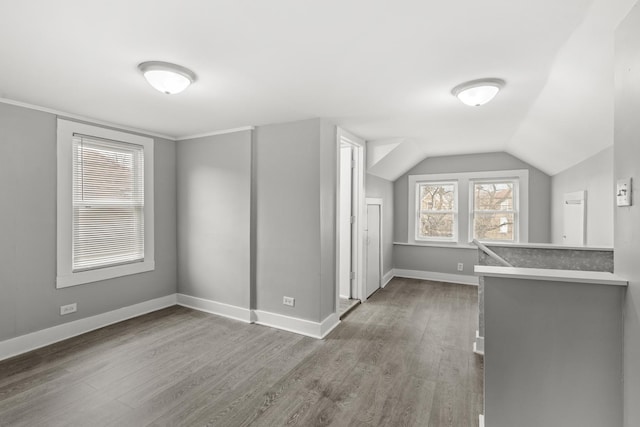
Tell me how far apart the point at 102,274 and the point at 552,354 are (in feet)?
14.0

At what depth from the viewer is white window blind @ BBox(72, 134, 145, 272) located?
134 inches

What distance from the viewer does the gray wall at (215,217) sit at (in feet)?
12.5

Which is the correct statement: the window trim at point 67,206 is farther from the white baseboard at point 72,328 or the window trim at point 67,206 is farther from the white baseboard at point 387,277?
the white baseboard at point 387,277

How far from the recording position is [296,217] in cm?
348

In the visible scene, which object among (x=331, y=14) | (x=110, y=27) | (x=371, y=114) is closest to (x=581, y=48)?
(x=331, y=14)

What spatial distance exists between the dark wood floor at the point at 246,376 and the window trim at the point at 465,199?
233cm

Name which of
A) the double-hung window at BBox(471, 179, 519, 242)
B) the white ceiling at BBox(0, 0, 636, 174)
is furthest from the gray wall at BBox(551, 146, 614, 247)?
the double-hung window at BBox(471, 179, 519, 242)

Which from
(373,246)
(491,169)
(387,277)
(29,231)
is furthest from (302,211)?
(491,169)

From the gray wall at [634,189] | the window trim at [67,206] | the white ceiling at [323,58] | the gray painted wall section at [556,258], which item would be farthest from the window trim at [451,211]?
the window trim at [67,206]

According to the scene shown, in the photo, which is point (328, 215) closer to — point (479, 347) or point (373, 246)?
point (373, 246)

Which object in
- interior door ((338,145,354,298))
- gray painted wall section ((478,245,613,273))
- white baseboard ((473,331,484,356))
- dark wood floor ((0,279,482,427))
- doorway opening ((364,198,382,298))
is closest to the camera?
dark wood floor ((0,279,482,427))

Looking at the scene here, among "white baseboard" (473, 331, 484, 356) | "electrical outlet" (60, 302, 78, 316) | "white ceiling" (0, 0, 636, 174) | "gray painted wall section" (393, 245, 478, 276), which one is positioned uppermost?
"white ceiling" (0, 0, 636, 174)

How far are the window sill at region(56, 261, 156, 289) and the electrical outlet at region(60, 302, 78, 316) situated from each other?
0.22m

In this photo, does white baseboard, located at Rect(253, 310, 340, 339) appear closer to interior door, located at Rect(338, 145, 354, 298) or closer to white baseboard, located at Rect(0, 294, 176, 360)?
interior door, located at Rect(338, 145, 354, 298)
